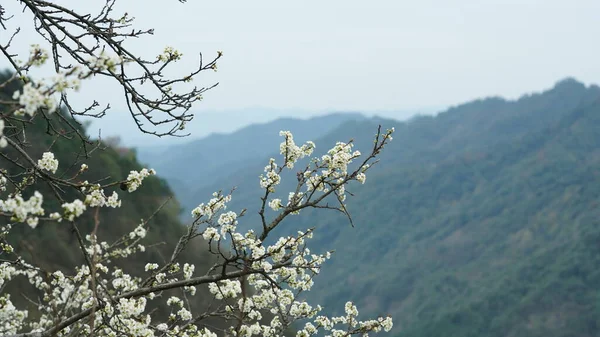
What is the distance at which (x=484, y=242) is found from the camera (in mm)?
144250

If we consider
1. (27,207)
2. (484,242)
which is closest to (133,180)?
(27,207)

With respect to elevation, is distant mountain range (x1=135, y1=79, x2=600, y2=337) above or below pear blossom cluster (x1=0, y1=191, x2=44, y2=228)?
above

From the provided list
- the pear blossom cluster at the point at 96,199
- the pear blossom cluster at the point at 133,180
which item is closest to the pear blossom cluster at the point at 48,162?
the pear blossom cluster at the point at 96,199

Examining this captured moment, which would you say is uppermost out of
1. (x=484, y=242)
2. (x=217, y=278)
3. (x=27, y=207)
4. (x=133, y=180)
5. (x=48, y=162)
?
(x=484, y=242)

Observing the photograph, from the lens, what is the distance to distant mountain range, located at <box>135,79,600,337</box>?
94.9 meters

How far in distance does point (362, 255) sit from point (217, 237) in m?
160

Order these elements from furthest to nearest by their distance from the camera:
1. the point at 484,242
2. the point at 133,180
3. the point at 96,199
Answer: the point at 484,242 → the point at 133,180 → the point at 96,199

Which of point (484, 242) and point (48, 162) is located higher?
point (484, 242)

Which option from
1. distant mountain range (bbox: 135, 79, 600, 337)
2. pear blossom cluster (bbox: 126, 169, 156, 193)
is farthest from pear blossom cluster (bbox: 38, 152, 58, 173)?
distant mountain range (bbox: 135, 79, 600, 337)

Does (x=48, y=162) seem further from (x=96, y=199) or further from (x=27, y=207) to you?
(x=27, y=207)

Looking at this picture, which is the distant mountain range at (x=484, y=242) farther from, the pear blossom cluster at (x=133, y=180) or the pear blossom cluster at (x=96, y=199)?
the pear blossom cluster at (x=96, y=199)

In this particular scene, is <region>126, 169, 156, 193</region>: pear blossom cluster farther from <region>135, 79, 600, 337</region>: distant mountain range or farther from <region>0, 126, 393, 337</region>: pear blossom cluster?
<region>135, 79, 600, 337</region>: distant mountain range

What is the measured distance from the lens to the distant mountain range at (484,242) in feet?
311

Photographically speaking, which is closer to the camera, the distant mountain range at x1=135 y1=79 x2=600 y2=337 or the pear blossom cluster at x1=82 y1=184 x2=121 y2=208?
the pear blossom cluster at x1=82 y1=184 x2=121 y2=208
